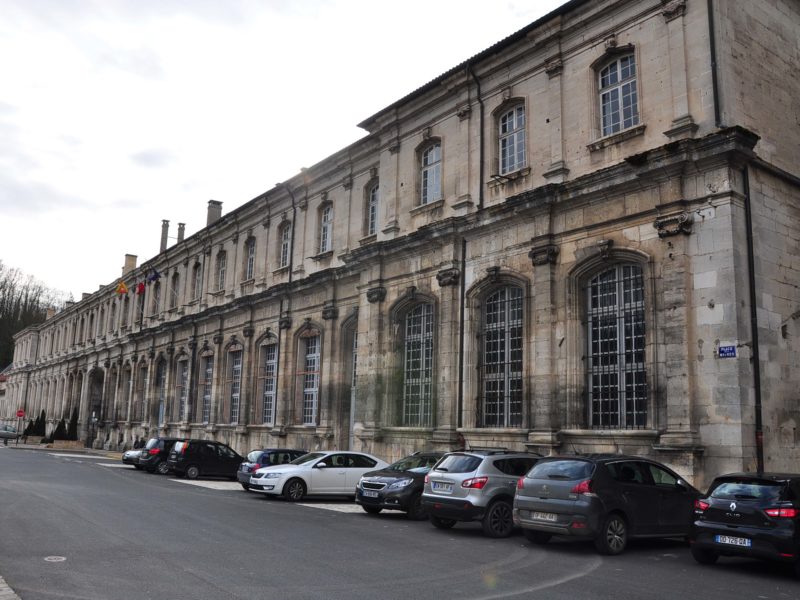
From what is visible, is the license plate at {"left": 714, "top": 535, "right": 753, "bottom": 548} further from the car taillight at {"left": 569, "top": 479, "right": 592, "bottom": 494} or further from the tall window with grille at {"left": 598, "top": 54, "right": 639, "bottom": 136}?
the tall window with grille at {"left": 598, "top": 54, "right": 639, "bottom": 136}

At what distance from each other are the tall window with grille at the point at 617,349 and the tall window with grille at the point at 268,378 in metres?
17.6

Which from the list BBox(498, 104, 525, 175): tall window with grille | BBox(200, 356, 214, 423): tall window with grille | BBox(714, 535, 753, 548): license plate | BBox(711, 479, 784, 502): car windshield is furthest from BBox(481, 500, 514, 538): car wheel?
BBox(200, 356, 214, 423): tall window with grille

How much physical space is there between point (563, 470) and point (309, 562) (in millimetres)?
4211

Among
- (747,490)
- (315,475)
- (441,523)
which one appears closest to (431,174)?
(315,475)

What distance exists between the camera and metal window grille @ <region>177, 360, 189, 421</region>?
1606 inches

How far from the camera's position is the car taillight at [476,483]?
12.7 meters

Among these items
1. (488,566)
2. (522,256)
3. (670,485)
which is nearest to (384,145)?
(522,256)

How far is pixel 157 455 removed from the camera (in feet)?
88.6

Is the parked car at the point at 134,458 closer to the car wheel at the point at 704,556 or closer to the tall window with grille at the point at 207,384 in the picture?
the tall window with grille at the point at 207,384

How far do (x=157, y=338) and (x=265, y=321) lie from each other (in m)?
14.7

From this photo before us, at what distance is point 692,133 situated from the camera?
1549cm

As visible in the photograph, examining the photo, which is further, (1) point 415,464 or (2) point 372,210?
(2) point 372,210

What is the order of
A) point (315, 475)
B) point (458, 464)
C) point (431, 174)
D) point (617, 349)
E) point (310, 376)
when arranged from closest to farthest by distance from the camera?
point (458, 464), point (617, 349), point (315, 475), point (431, 174), point (310, 376)

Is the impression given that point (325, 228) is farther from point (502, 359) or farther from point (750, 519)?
point (750, 519)
